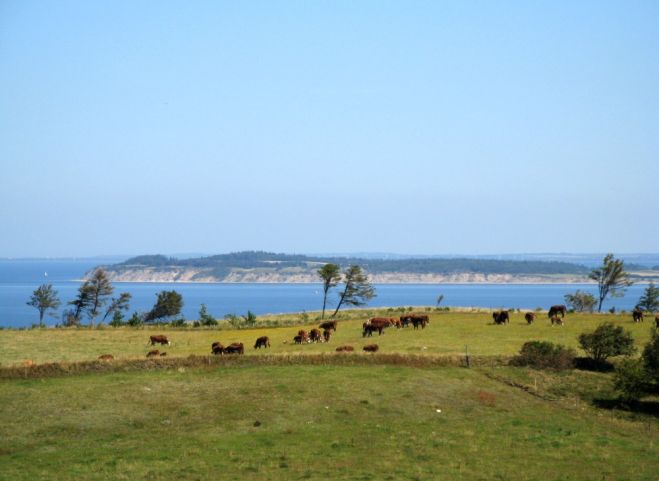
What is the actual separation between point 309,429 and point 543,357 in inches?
705

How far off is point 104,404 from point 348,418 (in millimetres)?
10337

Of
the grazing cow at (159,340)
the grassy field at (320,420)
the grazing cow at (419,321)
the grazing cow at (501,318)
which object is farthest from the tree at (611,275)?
the grazing cow at (159,340)

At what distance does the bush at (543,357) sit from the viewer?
42.6m

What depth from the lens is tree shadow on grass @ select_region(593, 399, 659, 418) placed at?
37.6m

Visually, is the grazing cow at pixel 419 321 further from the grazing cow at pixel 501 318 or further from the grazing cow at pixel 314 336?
the grazing cow at pixel 314 336

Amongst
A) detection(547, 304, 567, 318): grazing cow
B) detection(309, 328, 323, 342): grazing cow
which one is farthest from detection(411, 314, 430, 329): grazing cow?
detection(547, 304, 567, 318): grazing cow

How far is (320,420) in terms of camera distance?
31.7 meters

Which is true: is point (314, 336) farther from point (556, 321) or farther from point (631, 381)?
point (631, 381)

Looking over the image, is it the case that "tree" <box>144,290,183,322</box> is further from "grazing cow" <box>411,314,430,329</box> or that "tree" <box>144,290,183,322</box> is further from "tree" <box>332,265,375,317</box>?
"grazing cow" <box>411,314,430,329</box>

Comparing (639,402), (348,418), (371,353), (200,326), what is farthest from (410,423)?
(200,326)

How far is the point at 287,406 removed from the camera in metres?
33.1

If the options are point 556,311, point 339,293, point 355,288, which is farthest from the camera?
point 339,293

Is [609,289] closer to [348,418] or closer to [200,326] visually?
[200,326]

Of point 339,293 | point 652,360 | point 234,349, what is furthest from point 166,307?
point 652,360
